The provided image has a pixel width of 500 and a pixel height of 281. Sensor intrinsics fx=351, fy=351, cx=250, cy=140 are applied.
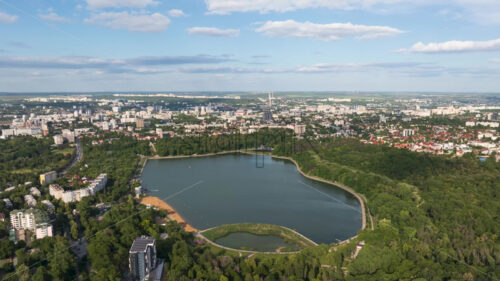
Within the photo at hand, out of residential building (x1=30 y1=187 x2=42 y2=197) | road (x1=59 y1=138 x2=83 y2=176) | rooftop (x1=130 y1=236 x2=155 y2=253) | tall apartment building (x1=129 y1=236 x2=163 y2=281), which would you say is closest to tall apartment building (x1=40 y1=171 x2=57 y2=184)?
residential building (x1=30 y1=187 x2=42 y2=197)

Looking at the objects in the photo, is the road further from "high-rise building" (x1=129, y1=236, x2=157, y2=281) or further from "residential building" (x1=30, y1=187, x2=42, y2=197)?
"high-rise building" (x1=129, y1=236, x2=157, y2=281)

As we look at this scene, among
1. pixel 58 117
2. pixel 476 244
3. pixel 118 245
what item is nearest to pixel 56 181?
pixel 118 245

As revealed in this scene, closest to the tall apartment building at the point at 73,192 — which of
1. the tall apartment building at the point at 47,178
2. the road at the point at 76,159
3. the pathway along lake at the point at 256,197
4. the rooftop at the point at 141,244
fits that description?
the tall apartment building at the point at 47,178

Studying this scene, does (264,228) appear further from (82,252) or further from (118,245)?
(82,252)

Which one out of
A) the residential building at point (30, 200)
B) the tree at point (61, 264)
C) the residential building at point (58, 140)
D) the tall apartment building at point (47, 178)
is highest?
the residential building at point (58, 140)

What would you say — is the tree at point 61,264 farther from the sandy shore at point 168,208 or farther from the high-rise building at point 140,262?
the sandy shore at point 168,208

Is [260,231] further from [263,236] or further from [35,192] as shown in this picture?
[35,192]

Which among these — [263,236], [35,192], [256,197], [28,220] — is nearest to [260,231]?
[263,236]
